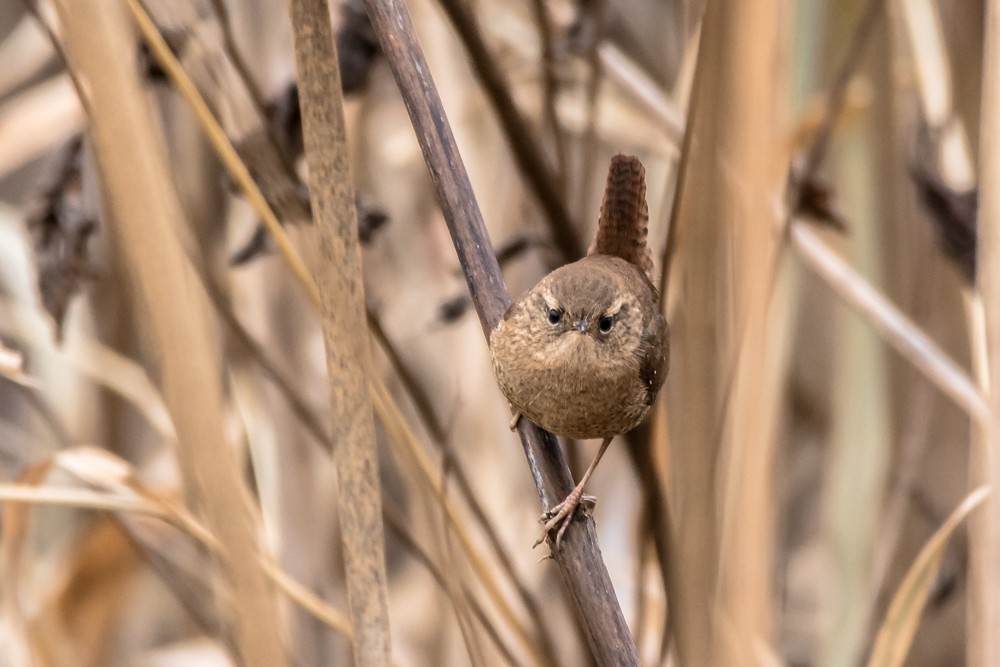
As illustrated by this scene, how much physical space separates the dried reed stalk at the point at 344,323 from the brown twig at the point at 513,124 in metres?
0.27

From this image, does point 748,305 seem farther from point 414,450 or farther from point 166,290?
point 166,290

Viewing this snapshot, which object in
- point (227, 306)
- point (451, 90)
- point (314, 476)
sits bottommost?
point (227, 306)

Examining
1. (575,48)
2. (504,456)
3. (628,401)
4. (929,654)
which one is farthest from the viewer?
(929,654)

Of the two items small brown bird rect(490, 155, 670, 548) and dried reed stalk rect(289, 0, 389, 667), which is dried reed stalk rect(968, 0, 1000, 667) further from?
dried reed stalk rect(289, 0, 389, 667)

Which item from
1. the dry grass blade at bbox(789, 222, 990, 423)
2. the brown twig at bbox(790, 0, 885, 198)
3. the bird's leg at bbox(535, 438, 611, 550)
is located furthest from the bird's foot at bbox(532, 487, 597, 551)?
the dry grass blade at bbox(789, 222, 990, 423)

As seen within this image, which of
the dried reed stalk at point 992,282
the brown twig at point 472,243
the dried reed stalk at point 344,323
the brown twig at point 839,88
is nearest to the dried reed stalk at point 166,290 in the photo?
the dried reed stalk at point 344,323

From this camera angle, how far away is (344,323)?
2.84 feet

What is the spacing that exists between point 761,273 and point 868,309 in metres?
0.67

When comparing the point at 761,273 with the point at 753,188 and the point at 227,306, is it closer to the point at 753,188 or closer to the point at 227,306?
the point at 753,188

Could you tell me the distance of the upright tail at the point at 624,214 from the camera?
3.80ft

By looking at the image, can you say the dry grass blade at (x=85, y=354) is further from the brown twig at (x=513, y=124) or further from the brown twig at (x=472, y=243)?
the brown twig at (x=472, y=243)

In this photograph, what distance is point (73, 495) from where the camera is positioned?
3.78 feet

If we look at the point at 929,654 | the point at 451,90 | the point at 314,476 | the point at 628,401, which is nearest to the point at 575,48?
the point at 451,90

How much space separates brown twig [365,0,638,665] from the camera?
2.49 ft
